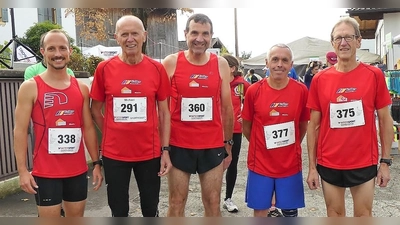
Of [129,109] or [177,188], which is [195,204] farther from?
[129,109]

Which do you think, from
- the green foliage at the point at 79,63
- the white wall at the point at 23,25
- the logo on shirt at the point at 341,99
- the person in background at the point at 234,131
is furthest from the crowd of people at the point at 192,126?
the white wall at the point at 23,25

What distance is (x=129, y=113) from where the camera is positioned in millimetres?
2680

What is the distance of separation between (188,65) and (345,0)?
242cm

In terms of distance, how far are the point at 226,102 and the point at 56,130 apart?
4.29ft

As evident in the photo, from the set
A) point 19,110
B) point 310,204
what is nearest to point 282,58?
point 19,110

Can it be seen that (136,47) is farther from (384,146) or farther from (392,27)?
(392,27)

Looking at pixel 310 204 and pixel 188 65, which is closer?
pixel 188 65

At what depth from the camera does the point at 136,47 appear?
268 cm

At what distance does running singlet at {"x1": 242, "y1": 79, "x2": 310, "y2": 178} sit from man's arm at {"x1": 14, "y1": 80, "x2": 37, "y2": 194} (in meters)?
1.54

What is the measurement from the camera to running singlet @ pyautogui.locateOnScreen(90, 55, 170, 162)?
2.68m

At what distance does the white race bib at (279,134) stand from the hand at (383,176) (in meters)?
0.65

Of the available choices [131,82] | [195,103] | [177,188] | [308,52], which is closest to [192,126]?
[195,103]

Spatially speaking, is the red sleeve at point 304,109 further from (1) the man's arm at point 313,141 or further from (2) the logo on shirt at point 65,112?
(2) the logo on shirt at point 65,112

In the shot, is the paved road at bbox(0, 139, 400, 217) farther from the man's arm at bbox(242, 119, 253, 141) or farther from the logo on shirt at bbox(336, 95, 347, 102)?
the logo on shirt at bbox(336, 95, 347, 102)
